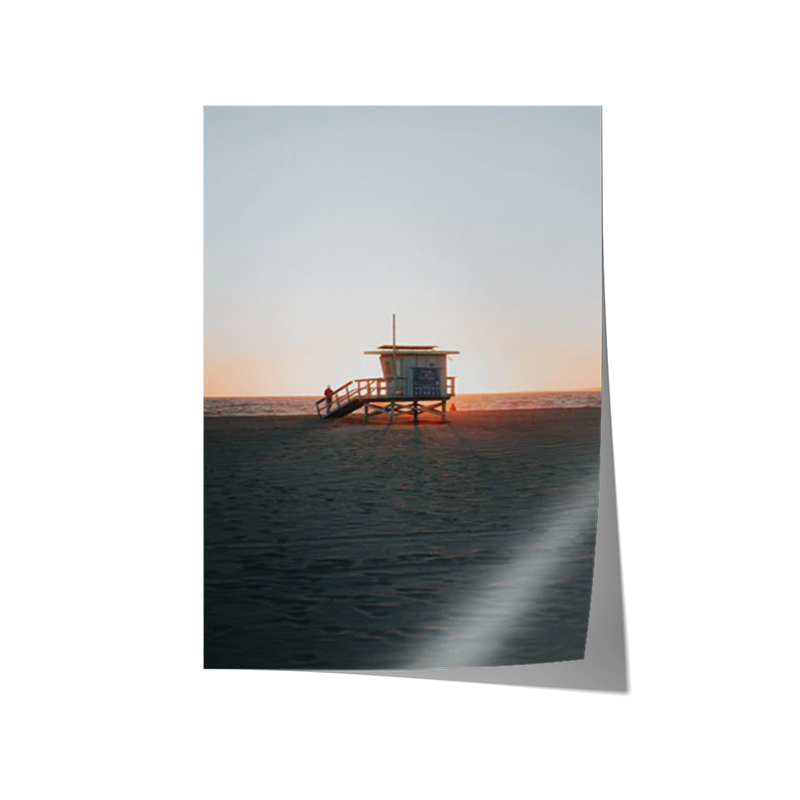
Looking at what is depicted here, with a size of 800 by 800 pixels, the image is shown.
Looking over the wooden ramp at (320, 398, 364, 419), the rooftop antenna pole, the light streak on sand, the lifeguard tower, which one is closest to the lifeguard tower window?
the lifeguard tower

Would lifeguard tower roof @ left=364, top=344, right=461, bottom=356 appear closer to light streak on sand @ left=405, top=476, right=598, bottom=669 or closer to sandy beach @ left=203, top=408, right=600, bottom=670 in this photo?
sandy beach @ left=203, top=408, right=600, bottom=670

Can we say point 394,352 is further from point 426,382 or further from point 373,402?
point 373,402

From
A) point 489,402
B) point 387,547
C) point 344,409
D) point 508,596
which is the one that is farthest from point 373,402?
point 508,596

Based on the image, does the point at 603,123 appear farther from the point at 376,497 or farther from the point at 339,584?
the point at 339,584

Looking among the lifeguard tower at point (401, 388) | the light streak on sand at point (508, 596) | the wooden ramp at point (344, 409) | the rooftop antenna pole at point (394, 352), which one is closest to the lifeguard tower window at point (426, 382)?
the lifeguard tower at point (401, 388)

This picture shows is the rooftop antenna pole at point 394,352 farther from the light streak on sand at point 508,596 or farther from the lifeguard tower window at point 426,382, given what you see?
the light streak on sand at point 508,596

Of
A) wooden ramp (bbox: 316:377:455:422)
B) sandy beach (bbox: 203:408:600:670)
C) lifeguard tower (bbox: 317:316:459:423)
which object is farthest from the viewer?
wooden ramp (bbox: 316:377:455:422)

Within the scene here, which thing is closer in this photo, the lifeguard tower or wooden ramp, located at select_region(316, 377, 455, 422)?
the lifeguard tower

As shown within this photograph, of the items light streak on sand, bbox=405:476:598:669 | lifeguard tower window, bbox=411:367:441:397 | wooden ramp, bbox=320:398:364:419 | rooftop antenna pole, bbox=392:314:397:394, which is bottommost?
light streak on sand, bbox=405:476:598:669
